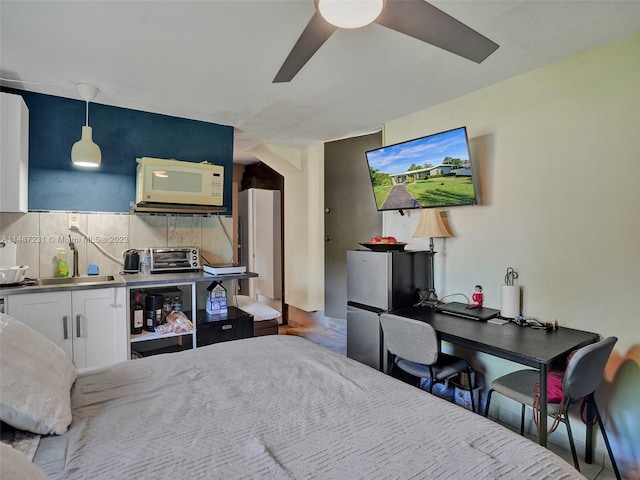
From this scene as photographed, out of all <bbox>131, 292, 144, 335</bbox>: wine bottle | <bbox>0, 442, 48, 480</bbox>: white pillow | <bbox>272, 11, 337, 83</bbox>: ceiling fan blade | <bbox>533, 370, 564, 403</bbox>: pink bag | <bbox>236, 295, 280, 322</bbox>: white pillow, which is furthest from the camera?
<bbox>236, 295, 280, 322</bbox>: white pillow

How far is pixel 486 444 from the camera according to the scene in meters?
0.92

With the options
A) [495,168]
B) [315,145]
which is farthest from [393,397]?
[315,145]

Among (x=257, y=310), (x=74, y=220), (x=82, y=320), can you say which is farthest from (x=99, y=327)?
(x=257, y=310)

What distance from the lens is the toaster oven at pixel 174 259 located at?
2.95 metres

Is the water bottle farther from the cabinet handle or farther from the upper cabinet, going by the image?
the upper cabinet

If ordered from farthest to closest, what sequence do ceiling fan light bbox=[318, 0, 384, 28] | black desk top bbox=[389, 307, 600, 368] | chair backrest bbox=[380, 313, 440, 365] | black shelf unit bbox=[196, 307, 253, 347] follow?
black shelf unit bbox=[196, 307, 253, 347] → chair backrest bbox=[380, 313, 440, 365] → black desk top bbox=[389, 307, 600, 368] → ceiling fan light bbox=[318, 0, 384, 28]

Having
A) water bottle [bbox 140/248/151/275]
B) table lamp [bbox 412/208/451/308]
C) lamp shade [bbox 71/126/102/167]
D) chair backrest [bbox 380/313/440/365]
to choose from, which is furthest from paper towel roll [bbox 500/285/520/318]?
lamp shade [bbox 71/126/102/167]

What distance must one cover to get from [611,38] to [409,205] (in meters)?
1.63

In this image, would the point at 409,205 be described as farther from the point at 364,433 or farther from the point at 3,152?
the point at 3,152

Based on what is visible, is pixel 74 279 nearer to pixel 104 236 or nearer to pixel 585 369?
pixel 104 236

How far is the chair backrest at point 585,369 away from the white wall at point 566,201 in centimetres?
30

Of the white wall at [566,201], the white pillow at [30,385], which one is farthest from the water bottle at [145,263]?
the white wall at [566,201]

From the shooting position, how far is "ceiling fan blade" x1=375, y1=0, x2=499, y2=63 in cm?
137

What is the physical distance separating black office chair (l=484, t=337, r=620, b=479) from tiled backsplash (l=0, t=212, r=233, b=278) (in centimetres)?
267
